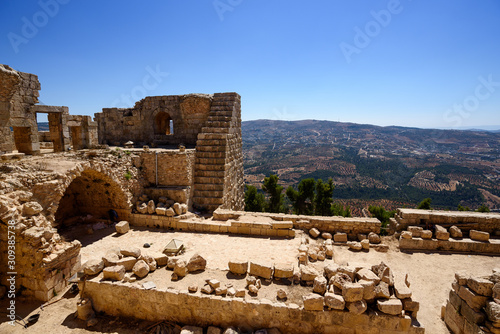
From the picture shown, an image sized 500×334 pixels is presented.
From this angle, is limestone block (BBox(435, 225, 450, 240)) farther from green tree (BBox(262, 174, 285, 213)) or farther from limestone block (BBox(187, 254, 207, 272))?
green tree (BBox(262, 174, 285, 213))

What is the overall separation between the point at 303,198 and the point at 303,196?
23 centimetres

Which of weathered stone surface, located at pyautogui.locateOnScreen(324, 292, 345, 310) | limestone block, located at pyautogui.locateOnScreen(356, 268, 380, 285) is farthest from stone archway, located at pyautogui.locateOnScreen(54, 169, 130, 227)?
limestone block, located at pyautogui.locateOnScreen(356, 268, 380, 285)

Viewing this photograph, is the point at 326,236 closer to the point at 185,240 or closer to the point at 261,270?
the point at 261,270

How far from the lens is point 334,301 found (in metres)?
5.18

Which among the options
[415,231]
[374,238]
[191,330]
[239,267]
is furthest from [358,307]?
[415,231]

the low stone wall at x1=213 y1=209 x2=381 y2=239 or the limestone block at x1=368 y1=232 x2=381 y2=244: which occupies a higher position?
the low stone wall at x1=213 y1=209 x2=381 y2=239

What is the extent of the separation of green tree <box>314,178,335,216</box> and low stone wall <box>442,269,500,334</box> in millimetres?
12727

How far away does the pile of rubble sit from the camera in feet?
33.7

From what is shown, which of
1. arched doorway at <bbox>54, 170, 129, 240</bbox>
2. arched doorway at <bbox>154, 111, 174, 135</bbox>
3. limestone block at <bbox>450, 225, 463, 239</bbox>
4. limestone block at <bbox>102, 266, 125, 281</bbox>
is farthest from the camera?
arched doorway at <bbox>154, 111, 174, 135</bbox>

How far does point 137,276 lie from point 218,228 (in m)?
3.85

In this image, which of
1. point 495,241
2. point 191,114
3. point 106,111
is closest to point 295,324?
point 495,241

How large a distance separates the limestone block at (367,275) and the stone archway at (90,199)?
29.7 feet

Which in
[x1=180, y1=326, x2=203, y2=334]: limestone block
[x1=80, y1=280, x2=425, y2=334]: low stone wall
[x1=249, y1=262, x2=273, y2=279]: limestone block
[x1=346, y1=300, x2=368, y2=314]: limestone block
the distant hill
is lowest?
the distant hill

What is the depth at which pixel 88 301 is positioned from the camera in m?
6.23
